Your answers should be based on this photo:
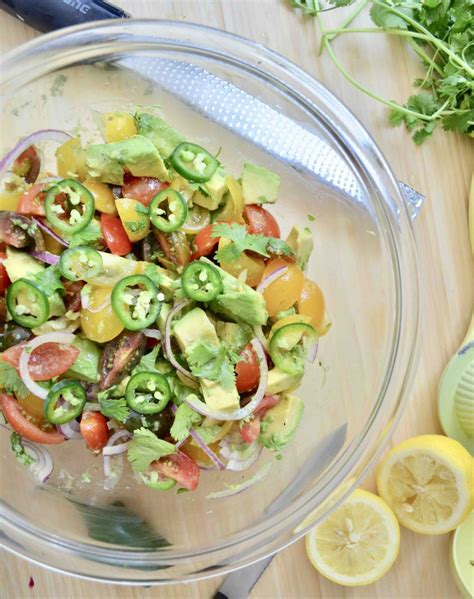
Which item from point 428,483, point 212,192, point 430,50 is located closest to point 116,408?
A: point 212,192

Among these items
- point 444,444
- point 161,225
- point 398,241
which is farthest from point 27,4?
point 444,444

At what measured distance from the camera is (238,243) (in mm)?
1607

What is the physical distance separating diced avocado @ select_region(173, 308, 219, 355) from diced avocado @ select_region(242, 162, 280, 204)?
11.8 inches

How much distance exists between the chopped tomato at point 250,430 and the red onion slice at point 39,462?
0.47m

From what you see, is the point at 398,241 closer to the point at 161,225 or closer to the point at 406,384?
the point at 406,384

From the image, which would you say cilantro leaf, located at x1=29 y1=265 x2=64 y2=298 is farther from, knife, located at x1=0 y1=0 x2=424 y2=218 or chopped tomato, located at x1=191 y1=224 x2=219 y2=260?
knife, located at x1=0 y1=0 x2=424 y2=218

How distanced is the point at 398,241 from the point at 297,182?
296 millimetres

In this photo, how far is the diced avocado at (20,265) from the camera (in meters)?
1.60

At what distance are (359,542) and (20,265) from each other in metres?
1.16

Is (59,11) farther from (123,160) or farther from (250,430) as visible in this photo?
(250,430)

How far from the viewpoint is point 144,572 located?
1.78 metres

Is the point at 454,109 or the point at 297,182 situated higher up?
the point at 454,109

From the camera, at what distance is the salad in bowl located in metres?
1.59

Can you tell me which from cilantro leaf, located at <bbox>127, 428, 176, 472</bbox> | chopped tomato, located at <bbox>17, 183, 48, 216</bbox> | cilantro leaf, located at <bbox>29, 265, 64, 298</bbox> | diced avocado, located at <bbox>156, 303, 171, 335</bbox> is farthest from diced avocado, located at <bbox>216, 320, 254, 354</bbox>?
chopped tomato, located at <bbox>17, 183, 48, 216</bbox>
